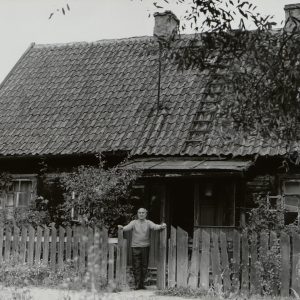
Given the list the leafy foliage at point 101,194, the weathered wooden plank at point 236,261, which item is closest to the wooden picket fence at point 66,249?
the leafy foliage at point 101,194

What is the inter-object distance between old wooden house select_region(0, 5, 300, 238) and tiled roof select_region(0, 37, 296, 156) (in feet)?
0.11

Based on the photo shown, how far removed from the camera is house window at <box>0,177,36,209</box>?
54.5ft

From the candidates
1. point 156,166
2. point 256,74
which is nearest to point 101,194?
point 156,166

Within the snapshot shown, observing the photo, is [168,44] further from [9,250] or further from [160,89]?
[160,89]

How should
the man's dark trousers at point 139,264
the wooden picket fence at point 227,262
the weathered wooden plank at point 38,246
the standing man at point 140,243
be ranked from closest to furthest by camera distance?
the wooden picket fence at point 227,262, the man's dark trousers at point 139,264, the standing man at point 140,243, the weathered wooden plank at point 38,246

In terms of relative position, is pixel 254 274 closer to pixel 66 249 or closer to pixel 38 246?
pixel 66 249

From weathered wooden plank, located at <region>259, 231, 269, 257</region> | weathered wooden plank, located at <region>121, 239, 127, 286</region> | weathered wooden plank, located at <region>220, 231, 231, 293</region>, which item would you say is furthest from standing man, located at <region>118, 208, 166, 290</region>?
weathered wooden plank, located at <region>259, 231, 269, 257</region>

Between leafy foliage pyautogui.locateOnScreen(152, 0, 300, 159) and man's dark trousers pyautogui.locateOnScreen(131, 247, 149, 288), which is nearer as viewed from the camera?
leafy foliage pyautogui.locateOnScreen(152, 0, 300, 159)

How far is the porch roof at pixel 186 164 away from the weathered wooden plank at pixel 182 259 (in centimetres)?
275

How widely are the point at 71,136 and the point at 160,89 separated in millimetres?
2987

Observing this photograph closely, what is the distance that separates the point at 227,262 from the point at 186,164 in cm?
389

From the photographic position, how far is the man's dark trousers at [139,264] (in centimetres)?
1108

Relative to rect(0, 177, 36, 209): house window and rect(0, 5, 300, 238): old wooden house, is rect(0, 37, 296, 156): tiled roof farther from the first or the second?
rect(0, 177, 36, 209): house window

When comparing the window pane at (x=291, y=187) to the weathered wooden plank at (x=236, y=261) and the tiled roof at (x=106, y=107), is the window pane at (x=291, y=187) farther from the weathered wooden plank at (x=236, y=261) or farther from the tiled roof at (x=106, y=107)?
the weathered wooden plank at (x=236, y=261)
